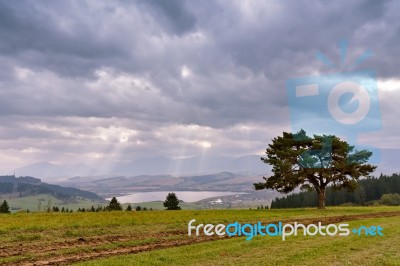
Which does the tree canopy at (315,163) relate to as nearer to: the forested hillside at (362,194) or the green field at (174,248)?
the green field at (174,248)

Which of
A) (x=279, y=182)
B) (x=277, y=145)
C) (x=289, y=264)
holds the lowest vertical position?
(x=289, y=264)

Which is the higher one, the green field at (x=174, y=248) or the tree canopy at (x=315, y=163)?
the tree canopy at (x=315, y=163)

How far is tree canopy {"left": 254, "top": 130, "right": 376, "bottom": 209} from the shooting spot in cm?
5912

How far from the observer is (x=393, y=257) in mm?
16250

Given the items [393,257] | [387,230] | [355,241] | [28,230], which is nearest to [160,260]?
[393,257]

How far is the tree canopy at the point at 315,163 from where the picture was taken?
194ft

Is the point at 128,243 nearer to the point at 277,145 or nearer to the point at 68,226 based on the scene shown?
the point at 68,226

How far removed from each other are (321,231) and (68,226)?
1985 cm

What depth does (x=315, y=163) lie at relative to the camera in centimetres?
5950

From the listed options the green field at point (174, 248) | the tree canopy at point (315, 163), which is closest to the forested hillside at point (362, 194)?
the tree canopy at point (315, 163)

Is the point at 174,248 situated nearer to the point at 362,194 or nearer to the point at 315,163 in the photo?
the point at 315,163

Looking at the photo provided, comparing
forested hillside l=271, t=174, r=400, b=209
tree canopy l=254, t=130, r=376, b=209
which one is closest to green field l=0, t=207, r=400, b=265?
tree canopy l=254, t=130, r=376, b=209

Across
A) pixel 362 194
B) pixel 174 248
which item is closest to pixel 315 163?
pixel 174 248

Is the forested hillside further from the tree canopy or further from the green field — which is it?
the green field
